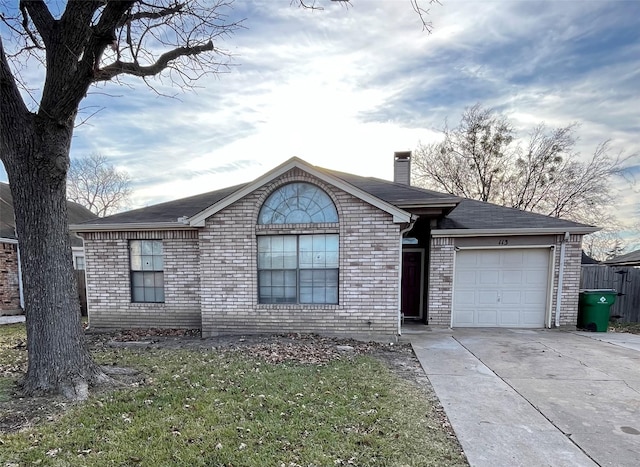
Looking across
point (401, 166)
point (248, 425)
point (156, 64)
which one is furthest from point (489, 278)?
point (156, 64)

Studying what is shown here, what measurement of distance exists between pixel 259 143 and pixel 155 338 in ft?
21.2

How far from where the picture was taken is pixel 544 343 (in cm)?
665

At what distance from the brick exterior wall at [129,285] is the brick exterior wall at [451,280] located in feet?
20.4

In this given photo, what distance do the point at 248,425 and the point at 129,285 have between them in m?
6.63

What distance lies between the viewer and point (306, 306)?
7016mm

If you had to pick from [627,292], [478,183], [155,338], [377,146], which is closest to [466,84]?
[377,146]

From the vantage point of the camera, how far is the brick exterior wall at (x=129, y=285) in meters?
7.98

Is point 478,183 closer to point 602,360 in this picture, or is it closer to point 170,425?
point 602,360

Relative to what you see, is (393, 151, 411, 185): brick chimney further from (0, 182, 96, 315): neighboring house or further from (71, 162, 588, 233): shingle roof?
(0, 182, 96, 315): neighboring house

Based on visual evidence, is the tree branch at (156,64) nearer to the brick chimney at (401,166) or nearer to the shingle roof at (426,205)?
the shingle roof at (426,205)

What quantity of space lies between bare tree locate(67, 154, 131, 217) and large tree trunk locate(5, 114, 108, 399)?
27.6m

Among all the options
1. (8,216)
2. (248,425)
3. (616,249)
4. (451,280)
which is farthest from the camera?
(616,249)

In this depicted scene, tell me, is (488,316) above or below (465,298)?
below

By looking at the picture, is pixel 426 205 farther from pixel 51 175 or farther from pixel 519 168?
pixel 519 168
